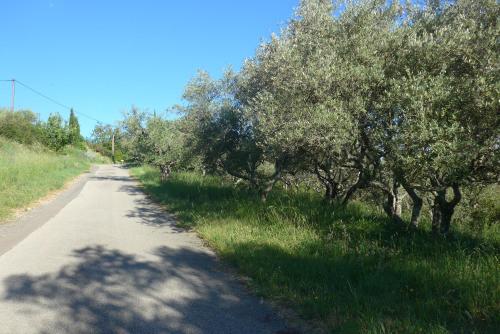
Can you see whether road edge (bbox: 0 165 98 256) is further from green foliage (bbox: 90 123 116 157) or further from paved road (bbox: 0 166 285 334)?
green foliage (bbox: 90 123 116 157)

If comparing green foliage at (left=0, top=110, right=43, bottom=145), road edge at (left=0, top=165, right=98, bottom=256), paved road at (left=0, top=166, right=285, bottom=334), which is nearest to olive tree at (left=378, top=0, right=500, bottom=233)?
paved road at (left=0, top=166, right=285, bottom=334)

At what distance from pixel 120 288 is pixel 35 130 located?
4121 centimetres

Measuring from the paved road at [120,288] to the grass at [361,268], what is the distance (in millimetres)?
491

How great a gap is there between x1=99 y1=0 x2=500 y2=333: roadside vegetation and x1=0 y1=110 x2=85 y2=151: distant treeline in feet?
111

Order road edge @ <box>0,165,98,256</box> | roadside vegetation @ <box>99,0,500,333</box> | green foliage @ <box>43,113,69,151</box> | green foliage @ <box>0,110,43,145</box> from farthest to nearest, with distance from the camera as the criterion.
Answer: green foliage @ <box>43,113,69,151</box>
green foliage @ <box>0,110,43,145</box>
road edge @ <box>0,165,98,256</box>
roadside vegetation @ <box>99,0,500,333</box>

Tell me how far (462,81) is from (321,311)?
162 inches

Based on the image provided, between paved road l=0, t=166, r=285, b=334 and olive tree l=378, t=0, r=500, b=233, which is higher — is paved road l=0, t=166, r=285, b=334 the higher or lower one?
the lower one

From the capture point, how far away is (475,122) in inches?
242

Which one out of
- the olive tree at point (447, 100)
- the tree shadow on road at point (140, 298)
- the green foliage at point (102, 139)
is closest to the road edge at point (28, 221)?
the tree shadow on road at point (140, 298)

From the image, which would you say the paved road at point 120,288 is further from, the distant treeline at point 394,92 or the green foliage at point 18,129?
the green foliage at point 18,129

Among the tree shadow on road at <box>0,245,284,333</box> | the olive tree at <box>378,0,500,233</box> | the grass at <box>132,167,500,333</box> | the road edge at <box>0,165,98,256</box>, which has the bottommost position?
the tree shadow on road at <box>0,245,284,333</box>

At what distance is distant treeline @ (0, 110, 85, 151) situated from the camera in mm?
37906

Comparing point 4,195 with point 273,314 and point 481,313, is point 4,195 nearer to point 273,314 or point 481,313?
point 273,314

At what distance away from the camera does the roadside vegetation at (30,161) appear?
14548 mm
